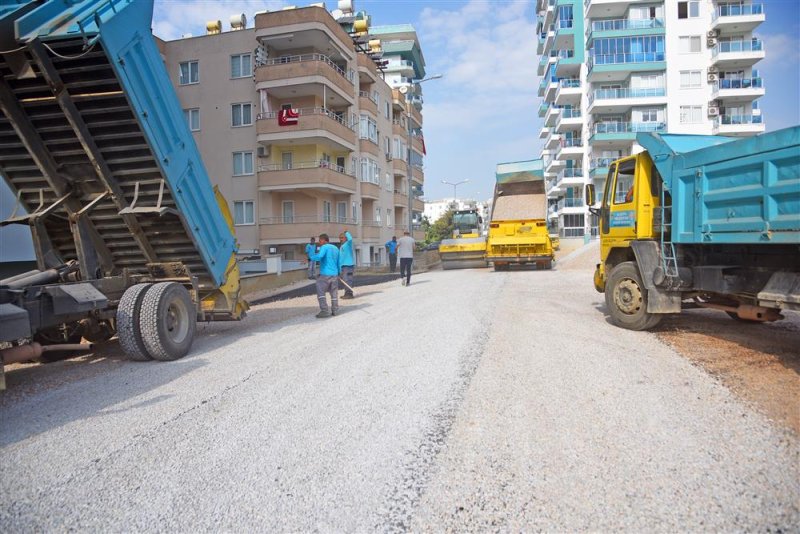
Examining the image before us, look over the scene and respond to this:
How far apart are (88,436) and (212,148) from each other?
2797cm

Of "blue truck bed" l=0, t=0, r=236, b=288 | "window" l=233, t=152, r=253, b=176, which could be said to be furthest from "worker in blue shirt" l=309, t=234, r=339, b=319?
"window" l=233, t=152, r=253, b=176

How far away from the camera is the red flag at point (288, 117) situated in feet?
89.1

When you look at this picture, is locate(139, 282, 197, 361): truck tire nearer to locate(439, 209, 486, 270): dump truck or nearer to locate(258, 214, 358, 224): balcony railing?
locate(439, 209, 486, 270): dump truck

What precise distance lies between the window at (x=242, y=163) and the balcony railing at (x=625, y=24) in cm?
3502

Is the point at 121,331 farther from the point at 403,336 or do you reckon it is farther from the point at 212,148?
the point at 212,148

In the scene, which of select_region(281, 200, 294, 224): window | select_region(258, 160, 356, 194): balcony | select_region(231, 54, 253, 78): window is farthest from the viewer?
select_region(281, 200, 294, 224): window

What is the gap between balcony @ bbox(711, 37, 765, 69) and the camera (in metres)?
43.7

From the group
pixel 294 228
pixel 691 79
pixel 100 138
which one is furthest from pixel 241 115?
pixel 691 79

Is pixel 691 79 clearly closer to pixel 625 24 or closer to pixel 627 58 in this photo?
pixel 627 58

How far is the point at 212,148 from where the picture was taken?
2945cm

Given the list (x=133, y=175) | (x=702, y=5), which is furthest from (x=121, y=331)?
(x=702, y=5)

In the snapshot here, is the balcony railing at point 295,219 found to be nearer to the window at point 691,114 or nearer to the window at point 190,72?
the window at point 190,72

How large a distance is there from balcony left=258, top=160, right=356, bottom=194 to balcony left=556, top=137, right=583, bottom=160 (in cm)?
3367

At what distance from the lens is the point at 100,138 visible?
6.23 metres
